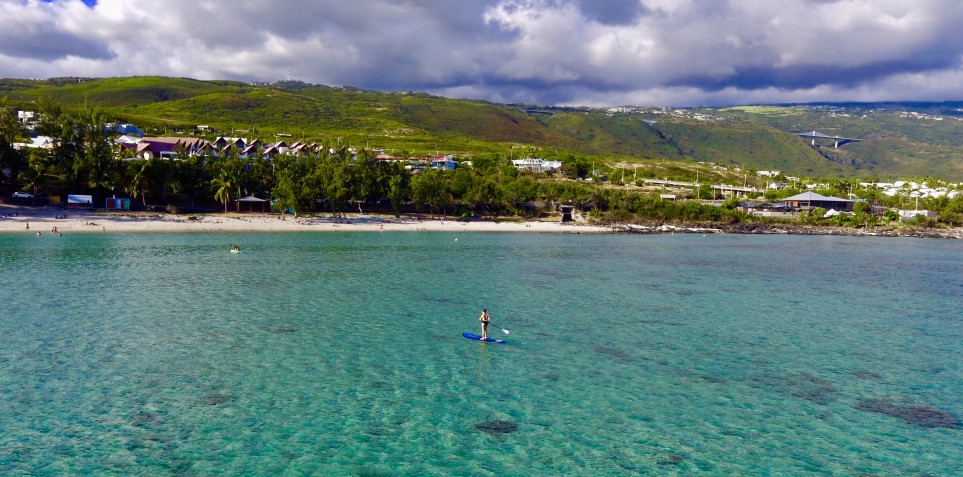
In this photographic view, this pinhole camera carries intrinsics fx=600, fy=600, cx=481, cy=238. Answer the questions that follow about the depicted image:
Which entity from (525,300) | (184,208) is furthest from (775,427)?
(184,208)

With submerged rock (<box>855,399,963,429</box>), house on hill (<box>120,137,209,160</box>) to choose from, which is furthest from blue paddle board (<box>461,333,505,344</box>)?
house on hill (<box>120,137,209,160</box>)

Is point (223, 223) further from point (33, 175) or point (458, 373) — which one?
point (458, 373)

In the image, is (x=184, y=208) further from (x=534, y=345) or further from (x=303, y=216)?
(x=534, y=345)

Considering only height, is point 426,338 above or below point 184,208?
below

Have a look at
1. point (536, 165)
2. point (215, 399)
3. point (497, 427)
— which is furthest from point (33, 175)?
point (536, 165)

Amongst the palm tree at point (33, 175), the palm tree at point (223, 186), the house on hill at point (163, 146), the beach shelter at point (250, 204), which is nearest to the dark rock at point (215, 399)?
the palm tree at point (223, 186)

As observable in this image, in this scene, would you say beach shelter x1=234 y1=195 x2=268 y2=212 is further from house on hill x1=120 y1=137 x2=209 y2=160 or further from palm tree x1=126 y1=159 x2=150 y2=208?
house on hill x1=120 y1=137 x2=209 y2=160
